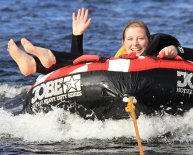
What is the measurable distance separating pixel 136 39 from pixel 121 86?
2.34 ft

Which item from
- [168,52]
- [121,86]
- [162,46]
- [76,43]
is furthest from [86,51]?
[121,86]

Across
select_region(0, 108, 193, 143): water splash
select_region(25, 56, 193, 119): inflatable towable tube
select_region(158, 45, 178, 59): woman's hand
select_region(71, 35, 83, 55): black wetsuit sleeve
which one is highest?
select_region(71, 35, 83, 55): black wetsuit sleeve

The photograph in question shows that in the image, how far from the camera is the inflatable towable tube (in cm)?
624

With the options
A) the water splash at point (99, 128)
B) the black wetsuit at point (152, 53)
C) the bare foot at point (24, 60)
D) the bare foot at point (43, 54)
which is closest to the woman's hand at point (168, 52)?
the black wetsuit at point (152, 53)

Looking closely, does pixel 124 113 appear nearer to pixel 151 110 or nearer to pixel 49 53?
pixel 151 110

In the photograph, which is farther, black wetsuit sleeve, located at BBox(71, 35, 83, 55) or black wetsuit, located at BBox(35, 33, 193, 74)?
black wetsuit sleeve, located at BBox(71, 35, 83, 55)

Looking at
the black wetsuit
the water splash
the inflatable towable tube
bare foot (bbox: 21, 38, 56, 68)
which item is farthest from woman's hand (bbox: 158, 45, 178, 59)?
bare foot (bbox: 21, 38, 56, 68)

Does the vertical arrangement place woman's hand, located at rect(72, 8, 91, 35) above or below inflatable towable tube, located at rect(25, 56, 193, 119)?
above

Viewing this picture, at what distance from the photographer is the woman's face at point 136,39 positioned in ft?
22.2

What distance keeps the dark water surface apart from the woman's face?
77 centimetres

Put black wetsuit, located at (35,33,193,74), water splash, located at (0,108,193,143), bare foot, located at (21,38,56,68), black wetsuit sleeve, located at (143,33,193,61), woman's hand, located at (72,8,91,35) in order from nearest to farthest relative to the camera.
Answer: water splash, located at (0,108,193,143) < bare foot, located at (21,38,56,68) < black wetsuit, located at (35,33,193,74) < black wetsuit sleeve, located at (143,33,193,61) < woman's hand, located at (72,8,91,35)

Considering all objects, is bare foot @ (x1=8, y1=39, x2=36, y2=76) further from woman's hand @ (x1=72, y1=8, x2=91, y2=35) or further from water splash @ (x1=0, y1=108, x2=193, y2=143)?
woman's hand @ (x1=72, y1=8, x2=91, y2=35)

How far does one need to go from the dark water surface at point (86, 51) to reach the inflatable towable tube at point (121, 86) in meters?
0.12

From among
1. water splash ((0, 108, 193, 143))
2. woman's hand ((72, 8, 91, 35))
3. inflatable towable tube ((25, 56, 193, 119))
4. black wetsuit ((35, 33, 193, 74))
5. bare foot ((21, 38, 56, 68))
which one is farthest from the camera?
woman's hand ((72, 8, 91, 35))
